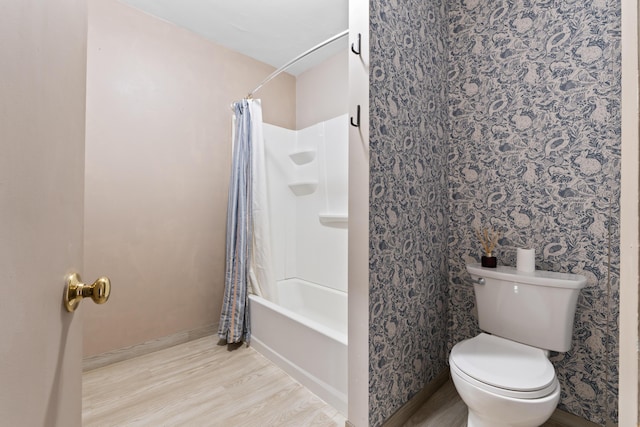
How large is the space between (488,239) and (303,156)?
1.76 metres

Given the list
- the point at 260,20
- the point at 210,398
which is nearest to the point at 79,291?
the point at 210,398

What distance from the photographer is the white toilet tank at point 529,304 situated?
1399 mm

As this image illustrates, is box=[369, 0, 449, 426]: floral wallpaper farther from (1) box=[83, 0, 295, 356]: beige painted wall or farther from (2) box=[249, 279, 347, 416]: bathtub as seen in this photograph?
(1) box=[83, 0, 295, 356]: beige painted wall

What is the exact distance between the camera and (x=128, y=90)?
6.98 feet

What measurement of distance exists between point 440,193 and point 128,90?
2.30 meters

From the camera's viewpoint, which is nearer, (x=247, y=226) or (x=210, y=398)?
(x=210, y=398)

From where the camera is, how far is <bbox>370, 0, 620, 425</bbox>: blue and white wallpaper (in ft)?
4.64

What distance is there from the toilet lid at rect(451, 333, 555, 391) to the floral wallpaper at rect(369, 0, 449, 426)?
12.0 inches

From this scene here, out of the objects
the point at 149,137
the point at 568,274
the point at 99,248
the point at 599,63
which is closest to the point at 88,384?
the point at 99,248

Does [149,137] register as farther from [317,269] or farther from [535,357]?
[535,357]

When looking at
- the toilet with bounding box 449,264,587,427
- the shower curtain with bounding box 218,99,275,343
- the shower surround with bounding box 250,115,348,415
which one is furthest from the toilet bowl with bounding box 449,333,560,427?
the shower curtain with bounding box 218,99,275,343

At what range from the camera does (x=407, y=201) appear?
1.59 m

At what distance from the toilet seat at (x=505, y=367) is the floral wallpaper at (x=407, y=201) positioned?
Answer: 0.30m

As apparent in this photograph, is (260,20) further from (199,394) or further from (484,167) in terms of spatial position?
(199,394)
